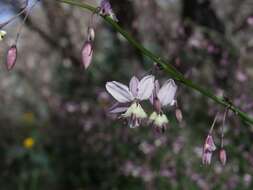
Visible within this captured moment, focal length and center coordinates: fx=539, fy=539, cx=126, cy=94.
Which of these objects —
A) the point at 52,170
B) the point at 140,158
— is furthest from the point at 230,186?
the point at 52,170

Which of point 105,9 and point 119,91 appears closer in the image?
point 105,9

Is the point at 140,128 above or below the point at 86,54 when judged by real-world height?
above

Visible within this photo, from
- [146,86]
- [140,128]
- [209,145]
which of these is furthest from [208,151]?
[140,128]

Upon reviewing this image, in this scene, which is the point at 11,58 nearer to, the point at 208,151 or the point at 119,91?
the point at 119,91

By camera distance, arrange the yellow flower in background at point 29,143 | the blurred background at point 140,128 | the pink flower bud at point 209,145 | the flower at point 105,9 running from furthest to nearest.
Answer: the yellow flower in background at point 29,143 < the blurred background at point 140,128 < the pink flower bud at point 209,145 < the flower at point 105,9

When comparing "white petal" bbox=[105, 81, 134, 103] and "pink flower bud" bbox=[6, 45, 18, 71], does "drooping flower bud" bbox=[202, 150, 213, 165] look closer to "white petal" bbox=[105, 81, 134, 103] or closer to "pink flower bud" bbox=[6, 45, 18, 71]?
"white petal" bbox=[105, 81, 134, 103]

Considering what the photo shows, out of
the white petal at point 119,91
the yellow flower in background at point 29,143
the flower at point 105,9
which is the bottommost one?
the white petal at point 119,91

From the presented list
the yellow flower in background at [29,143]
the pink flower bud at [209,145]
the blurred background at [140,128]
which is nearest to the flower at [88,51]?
the pink flower bud at [209,145]

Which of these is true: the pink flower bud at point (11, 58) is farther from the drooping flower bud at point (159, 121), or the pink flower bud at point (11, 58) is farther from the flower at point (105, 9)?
the drooping flower bud at point (159, 121)
